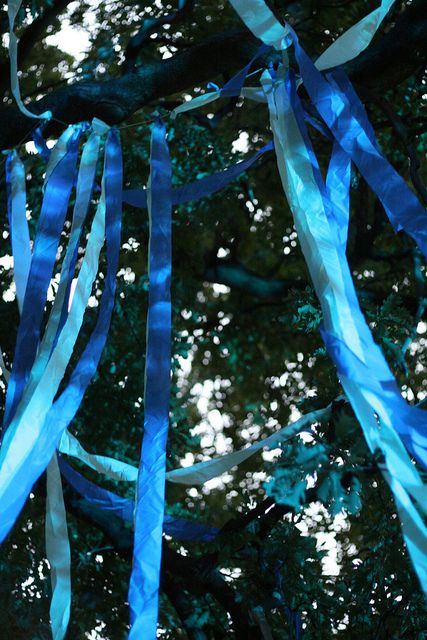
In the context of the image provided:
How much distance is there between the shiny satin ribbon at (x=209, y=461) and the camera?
52.8 inches

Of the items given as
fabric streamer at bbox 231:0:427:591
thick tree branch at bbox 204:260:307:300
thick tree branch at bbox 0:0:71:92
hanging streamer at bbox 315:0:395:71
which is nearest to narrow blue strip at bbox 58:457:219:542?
fabric streamer at bbox 231:0:427:591

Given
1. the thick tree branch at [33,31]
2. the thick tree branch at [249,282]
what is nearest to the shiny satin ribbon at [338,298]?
the thick tree branch at [33,31]

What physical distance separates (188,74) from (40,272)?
925 mm

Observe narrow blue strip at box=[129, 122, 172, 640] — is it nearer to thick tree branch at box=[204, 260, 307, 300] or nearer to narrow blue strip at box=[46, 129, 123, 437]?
narrow blue strip at box=[46, 129, 123, 437]

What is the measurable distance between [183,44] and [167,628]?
1.64 metres

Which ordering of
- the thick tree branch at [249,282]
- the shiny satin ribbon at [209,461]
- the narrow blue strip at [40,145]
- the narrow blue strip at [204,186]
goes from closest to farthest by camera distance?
1. the shiny satin ribbon at [209,461]
2. the narrow blue strip at [204,186]
3. the narrow blue strip at [40,145]
4. the thick tree branch at [249,282]

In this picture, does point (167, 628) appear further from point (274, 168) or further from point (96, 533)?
point (274, 168)

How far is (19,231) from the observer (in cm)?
182

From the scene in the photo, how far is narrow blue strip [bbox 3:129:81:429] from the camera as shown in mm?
1547

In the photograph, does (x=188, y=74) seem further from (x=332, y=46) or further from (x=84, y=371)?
(x=84, y=371)

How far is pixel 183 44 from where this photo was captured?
2742 mm

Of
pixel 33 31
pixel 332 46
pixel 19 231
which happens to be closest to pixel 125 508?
pixel 19 231

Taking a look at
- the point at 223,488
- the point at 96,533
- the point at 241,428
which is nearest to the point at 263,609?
the point at 96,533

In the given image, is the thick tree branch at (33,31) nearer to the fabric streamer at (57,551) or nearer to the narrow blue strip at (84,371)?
the narrow blue strip at (84,371)
